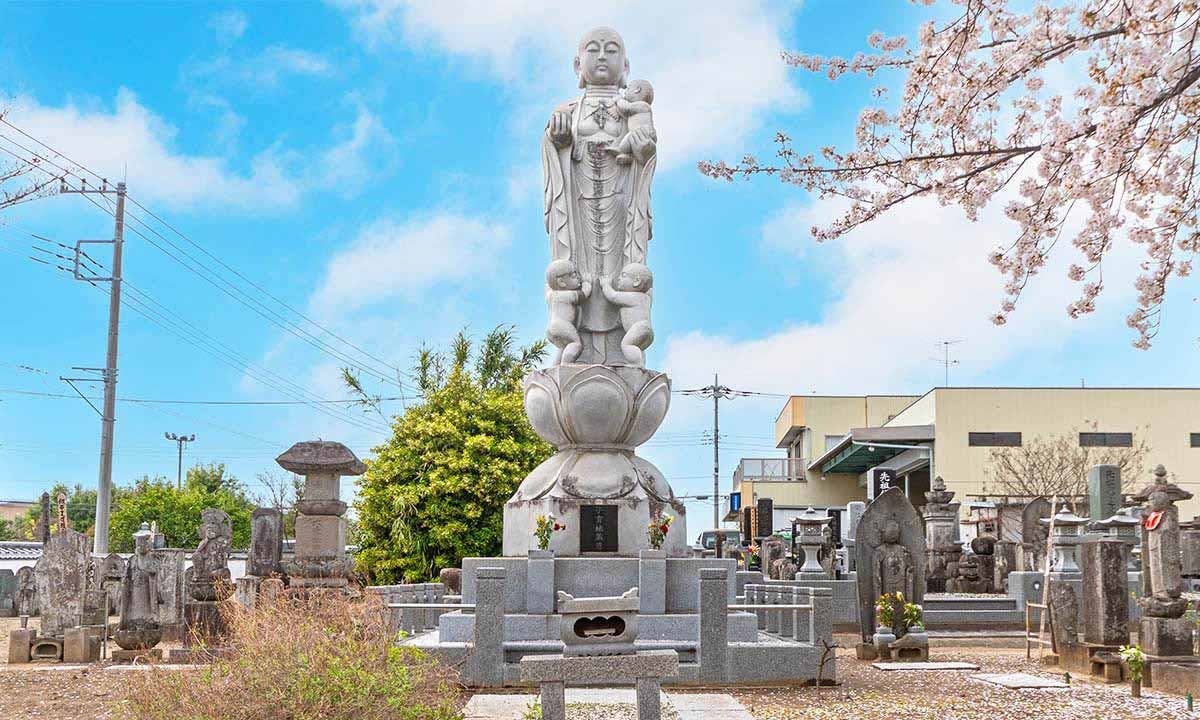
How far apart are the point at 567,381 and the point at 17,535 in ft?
168

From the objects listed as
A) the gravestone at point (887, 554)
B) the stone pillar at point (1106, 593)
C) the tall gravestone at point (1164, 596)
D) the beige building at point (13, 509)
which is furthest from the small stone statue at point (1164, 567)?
the beige building at point (13, 509)

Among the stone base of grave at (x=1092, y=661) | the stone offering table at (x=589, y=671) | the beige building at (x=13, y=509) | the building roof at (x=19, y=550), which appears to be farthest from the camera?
the beige building at (x=13, y=509)

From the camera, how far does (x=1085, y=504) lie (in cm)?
3025

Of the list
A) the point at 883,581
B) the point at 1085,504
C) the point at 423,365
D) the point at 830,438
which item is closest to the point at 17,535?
the point at 423,365

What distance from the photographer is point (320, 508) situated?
52.2 ft

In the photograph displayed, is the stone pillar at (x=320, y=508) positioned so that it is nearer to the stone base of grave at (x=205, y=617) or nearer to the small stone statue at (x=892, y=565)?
the stone base of grave at (x=205, y=617)

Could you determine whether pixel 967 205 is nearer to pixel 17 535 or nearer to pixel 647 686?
pixel 647 686

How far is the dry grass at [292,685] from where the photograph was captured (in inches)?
228

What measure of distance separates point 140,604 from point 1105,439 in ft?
116

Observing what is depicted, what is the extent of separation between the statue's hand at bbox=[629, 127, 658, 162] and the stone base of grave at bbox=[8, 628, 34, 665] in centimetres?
969

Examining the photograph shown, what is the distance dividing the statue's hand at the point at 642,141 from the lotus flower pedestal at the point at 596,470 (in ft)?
9.97

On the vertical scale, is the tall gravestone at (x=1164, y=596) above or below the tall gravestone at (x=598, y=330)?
below

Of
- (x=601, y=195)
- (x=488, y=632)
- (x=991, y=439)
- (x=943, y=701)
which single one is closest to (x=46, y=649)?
(x=488, y=632)

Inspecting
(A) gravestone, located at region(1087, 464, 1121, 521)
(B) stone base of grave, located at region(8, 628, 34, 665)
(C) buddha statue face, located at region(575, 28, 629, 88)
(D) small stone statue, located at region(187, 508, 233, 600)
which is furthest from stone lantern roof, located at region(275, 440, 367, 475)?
(A) gravestone, located at region(1087, 464, 1121, 521)
